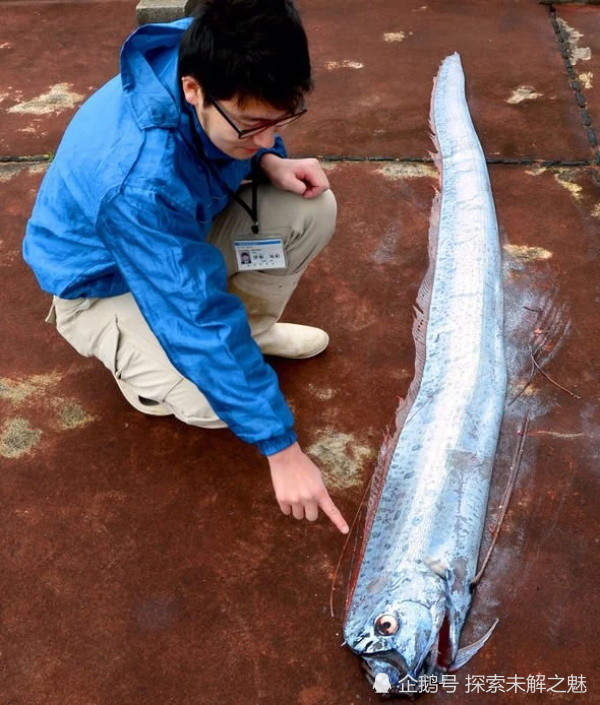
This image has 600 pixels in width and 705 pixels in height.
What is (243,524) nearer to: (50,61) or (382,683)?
(382,683)

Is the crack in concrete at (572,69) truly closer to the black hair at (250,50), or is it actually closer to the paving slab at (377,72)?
the paving slab at (377,72)

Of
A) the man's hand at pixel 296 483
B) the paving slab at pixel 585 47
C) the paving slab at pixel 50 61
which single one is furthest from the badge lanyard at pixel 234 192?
the paving slab at pixel 585 47

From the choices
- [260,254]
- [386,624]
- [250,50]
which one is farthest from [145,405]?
[250,50]

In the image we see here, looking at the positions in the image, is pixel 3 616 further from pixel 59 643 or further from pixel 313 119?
pixel 313 119

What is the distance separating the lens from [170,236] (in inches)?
71.4

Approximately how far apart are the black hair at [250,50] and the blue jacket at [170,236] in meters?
0.25

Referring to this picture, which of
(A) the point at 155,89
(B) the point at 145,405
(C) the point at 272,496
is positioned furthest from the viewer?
(B) the point at 145,405

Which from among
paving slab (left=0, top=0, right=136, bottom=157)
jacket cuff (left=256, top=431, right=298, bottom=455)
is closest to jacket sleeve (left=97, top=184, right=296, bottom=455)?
jacket cuff (left=256, top=431, right=298, bottom=455)

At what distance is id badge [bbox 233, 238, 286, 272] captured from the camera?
2613 millimetres

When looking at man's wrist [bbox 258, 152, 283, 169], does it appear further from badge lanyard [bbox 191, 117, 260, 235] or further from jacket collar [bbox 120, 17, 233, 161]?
jacket collar [bbox 120, 17, 233, 161]

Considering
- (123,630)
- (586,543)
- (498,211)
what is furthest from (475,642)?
(498,211)

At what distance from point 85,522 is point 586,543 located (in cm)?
160

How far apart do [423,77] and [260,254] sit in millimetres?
2816

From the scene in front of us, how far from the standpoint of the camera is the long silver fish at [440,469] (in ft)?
6.72
